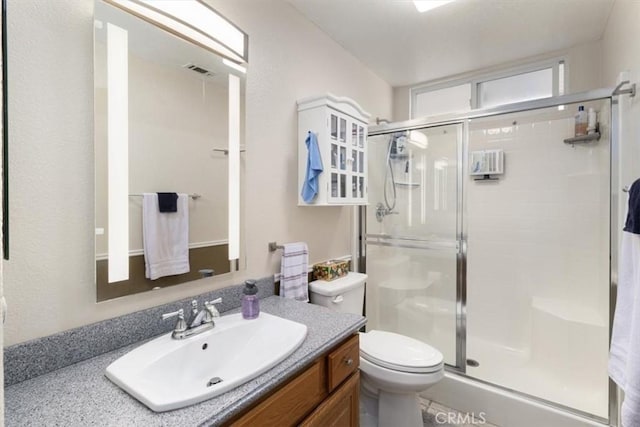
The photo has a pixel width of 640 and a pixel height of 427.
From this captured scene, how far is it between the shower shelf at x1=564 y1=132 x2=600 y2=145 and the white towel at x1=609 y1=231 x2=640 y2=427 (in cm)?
123

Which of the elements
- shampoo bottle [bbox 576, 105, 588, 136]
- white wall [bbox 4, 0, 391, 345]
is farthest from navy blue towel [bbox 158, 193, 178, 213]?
shampoo bottle [bbox 576, 105, 588, 136]

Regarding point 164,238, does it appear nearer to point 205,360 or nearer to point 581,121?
point 205,360

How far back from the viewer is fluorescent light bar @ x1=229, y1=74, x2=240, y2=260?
146 centimetres

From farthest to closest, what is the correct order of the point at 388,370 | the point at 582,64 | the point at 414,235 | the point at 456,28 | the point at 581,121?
1. the point at 414,235
2. the point at 582,64
3. the point at 581,121
4. the point at 456,28
5. the point at 388,370

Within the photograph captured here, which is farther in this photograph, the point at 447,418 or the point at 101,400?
the point at 447,418

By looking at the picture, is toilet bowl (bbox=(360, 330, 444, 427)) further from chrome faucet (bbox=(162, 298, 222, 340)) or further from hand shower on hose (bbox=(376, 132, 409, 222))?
hand shower on hose (bbox=(376, 132, 409, 222))

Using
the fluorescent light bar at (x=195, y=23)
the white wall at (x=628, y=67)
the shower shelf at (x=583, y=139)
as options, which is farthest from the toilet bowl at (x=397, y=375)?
the shower shelf at (x=583, y=139)

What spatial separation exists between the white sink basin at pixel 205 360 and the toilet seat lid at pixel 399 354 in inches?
27.3

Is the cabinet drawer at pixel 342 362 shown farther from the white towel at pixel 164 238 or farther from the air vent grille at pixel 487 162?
the air vent grille at pixel 487 162

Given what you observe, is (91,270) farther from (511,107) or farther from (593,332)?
(593,332)

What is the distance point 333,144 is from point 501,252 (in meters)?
1.75

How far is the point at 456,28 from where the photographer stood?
2023 mm

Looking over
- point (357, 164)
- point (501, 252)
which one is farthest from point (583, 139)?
point (357, 164)

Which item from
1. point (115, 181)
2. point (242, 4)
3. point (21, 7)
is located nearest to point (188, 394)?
point (115, 181)
